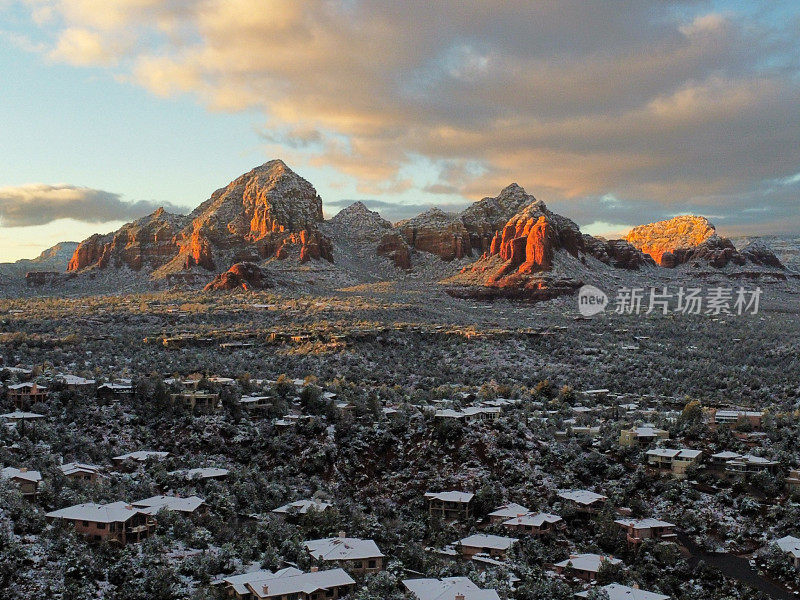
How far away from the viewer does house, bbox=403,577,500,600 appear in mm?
31359

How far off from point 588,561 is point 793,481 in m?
15.8

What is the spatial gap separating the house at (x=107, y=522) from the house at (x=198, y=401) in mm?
19766

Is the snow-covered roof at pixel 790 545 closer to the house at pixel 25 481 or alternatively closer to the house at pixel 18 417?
the house at pixel 25 481

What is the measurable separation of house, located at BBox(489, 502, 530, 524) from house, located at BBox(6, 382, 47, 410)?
30519mm

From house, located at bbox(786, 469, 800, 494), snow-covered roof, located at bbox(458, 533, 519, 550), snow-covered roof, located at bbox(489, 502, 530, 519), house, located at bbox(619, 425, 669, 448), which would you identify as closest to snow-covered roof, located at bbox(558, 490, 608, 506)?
snow-covered roof, located at bbox(489, 502, 530, 519)

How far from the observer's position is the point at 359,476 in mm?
49875

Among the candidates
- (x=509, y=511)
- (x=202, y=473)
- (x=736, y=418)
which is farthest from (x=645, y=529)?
(x=202, y=473)

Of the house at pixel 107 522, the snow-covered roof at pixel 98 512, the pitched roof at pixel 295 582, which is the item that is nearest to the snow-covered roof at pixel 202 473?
the snow-covered roof at pixel 98 512

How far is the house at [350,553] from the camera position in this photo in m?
35.2

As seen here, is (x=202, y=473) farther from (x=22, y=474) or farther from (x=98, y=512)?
(x=98, y=512)

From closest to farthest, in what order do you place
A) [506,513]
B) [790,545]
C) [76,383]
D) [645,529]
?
[790,545] < [645,529] < [506,513] < [76,383]

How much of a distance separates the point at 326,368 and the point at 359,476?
3507 centimetres

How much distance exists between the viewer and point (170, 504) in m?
40.5

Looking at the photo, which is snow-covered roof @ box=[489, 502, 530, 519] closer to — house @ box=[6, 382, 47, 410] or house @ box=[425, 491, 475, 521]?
house @ box=[425, 491, 475, 521]
